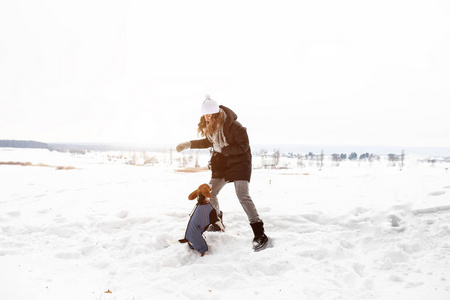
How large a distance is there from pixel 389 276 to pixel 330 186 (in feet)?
14.2

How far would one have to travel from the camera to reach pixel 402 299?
2447 millimetres

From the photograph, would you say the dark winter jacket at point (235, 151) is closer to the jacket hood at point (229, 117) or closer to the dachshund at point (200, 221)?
the jacket hood at point (229, 117)

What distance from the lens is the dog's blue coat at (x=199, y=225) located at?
12.2ft

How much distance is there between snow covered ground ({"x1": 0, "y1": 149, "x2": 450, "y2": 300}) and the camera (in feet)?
9.02

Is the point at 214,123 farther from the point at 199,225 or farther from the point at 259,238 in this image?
the point at 259,238

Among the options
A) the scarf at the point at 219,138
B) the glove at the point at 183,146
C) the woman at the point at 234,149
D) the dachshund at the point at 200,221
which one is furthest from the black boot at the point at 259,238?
the glove at the point at 183,146

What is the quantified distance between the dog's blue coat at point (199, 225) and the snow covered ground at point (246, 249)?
16cm

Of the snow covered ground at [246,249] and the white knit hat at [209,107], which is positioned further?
the white knit hat at [209,107]

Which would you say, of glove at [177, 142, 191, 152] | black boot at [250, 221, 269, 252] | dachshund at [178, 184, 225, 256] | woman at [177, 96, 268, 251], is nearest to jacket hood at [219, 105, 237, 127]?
woman at [177, 96, 268, 251]

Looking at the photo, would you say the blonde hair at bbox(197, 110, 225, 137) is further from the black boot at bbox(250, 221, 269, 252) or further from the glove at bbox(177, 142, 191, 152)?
the black boot at bbox(250, 221, 269, 252)

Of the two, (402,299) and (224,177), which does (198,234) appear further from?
(402,299)

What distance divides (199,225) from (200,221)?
6 centimetres

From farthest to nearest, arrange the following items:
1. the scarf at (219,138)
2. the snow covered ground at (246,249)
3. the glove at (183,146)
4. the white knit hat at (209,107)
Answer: the glove at (183,146) → the scarf at (219,138) → the white knit hat at (209,107) → the snow covered ground at (246,249)

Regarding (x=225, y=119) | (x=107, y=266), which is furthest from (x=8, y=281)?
(x=225, y=119)
